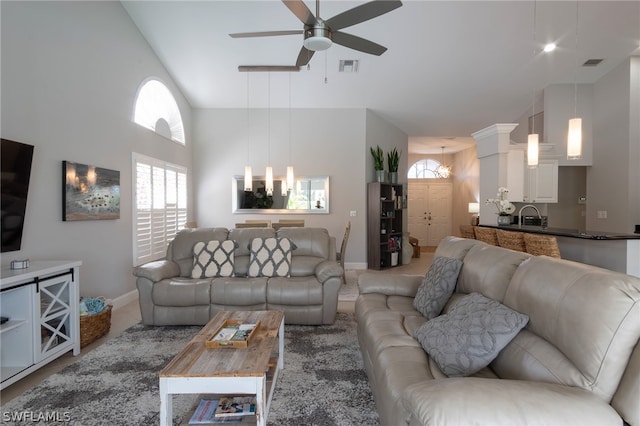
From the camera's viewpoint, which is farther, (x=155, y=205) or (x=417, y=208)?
(x=417, y=208)

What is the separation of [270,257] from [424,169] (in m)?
8.41

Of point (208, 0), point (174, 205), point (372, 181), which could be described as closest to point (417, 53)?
point (372, 181)

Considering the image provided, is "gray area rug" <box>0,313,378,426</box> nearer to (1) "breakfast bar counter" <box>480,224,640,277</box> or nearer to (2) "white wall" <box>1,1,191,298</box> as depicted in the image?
(2) "white wall" <box>1,1,191,298</box>

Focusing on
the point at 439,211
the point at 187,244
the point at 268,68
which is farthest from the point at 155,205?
the point at 439,211

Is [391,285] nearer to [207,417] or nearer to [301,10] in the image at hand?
[207,417]

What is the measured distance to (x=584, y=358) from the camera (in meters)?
1.17

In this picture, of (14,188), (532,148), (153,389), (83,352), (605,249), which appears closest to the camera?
(153,389)

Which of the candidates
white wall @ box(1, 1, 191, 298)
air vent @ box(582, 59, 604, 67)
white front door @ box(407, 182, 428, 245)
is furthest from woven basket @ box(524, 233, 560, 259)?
white front door @ box(407, 182, 428, 245)

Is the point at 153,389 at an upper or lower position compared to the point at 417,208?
lower

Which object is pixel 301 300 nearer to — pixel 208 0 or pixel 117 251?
pixel 117 251

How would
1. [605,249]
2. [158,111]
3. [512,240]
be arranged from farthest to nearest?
[158,111]
[512,240]
[605,249]

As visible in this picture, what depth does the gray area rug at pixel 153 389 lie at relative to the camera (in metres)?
2.00

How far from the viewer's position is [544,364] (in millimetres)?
1325

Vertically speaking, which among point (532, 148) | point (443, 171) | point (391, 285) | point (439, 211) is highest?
point (443, 171)
